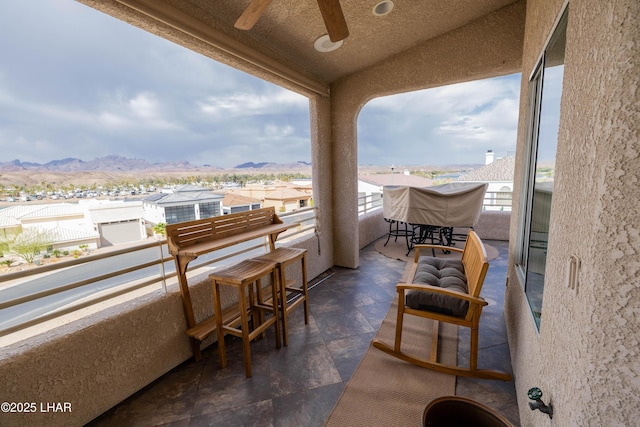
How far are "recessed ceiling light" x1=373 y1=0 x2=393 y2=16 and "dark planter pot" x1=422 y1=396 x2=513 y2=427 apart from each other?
9.60 feet

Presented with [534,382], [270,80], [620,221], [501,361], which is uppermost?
[270,80]

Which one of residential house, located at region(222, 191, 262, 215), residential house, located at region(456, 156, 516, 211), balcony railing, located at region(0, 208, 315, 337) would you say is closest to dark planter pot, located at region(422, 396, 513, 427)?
balcony railing, located at region(0, 208, 315, 337)

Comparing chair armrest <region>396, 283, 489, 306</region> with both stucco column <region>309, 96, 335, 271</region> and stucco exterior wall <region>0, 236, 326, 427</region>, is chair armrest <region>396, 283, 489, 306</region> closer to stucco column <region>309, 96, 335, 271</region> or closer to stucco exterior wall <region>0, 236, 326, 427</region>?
stucco exterior wall <region>0, 236, 326, 427</region>

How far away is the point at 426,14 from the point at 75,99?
9.66ft

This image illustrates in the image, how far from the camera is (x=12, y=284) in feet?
4.71

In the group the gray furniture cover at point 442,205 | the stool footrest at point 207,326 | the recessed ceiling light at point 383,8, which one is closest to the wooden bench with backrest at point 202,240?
the stool footrest at point 207,326

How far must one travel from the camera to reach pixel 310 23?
7.89ft

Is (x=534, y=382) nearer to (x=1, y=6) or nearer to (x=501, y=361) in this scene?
(x=501, y=361)

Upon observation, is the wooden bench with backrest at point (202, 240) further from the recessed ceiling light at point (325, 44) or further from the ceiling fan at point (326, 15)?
the recessed ceiling light at point (325, 44)

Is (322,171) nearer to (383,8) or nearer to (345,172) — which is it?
(345,172)

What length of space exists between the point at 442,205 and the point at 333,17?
3709 millimetres

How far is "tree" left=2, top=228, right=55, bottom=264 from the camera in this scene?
54.7 inches

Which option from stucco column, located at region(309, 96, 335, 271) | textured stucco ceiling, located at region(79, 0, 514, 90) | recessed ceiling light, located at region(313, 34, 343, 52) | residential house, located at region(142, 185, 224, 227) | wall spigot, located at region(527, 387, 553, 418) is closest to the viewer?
wall spigot, located at region(527, 387, 553, 418)

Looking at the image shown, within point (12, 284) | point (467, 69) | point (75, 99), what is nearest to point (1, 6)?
point (75, 99)
